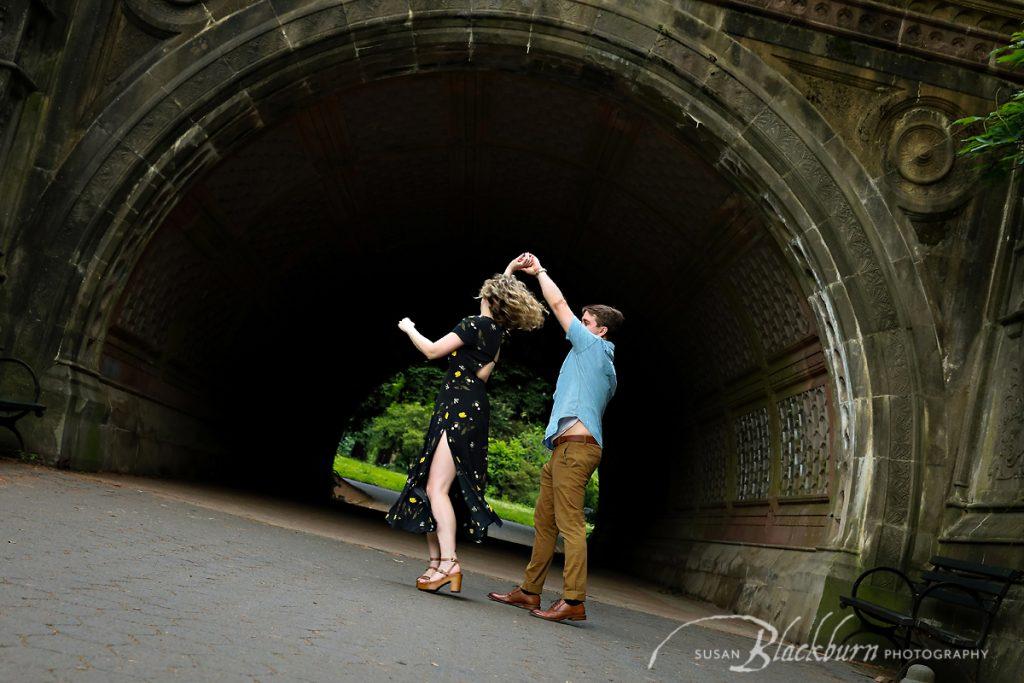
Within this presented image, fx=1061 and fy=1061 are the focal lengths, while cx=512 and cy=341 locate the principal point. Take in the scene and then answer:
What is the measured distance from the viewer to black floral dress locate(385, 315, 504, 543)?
6168 mm

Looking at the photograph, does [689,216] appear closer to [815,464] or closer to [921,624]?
[815,464]

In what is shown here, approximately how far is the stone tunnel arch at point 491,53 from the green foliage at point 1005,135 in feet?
3.02

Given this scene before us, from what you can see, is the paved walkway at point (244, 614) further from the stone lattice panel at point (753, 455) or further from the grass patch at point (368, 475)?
the grass patch at point (368, 475)

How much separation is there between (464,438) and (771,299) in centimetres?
491

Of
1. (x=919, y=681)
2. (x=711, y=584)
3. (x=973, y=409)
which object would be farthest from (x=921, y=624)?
(x=711, y=584)

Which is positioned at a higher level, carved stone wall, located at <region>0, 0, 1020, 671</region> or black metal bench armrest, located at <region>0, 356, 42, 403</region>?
carved stone wall, located at <region>0, 0, 1020, 671</region>

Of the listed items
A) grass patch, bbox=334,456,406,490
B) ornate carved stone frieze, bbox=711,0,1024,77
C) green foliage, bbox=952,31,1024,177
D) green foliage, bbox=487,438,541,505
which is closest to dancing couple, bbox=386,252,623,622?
green foliage, bbox=952,31,1024,177

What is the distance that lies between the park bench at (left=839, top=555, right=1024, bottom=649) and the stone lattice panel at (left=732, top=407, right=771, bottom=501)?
281 centimetres

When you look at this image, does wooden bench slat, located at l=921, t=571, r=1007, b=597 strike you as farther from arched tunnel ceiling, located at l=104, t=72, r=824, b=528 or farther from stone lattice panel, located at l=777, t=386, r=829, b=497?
arched tunnel ceiling, located at l=104, t=72, r=824, b=528

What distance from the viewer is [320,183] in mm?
11195

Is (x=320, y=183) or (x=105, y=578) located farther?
(x=320, y=183)

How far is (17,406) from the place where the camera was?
27.7ft

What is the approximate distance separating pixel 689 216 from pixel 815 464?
275 cm

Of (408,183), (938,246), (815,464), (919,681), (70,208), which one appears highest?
(408,183)
